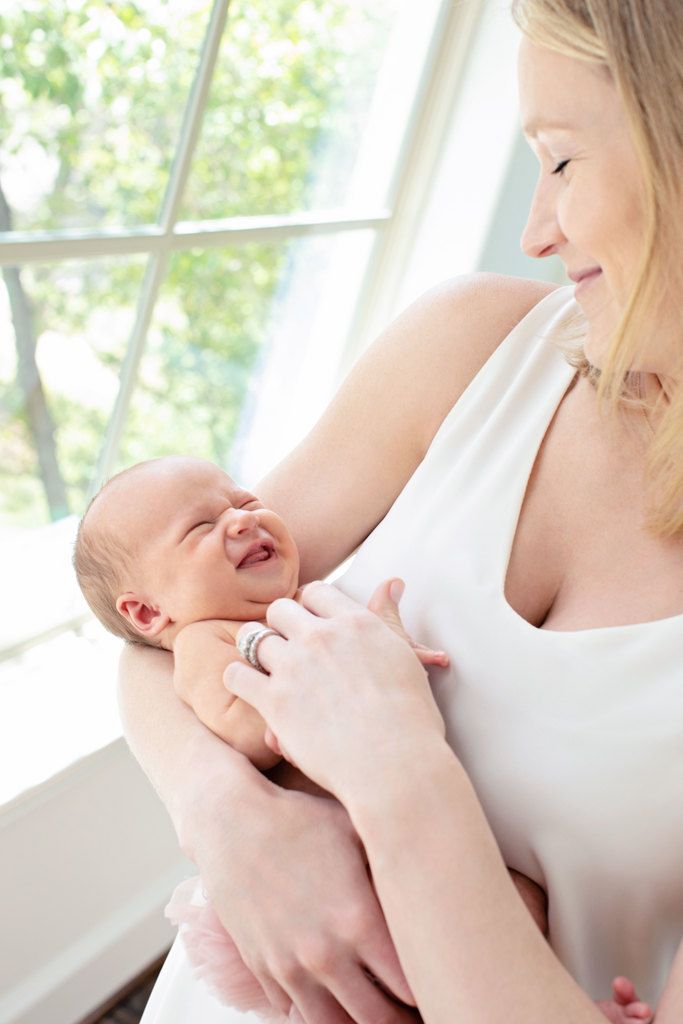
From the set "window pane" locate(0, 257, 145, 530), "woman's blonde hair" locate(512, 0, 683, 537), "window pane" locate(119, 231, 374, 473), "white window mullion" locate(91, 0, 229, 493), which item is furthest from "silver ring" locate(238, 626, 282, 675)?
"window pane" locate(119, 231, 374, 473)

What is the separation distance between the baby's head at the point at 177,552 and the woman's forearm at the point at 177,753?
7 centimetres

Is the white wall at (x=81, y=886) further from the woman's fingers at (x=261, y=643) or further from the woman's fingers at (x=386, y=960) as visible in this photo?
the woman's fingers at (x=386, y=960)

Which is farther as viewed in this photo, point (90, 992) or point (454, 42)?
point (454, 42)

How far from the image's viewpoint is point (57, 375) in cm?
225

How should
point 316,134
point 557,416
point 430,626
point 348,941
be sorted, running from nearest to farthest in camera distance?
point 348,941
point 430,626
point 557,416
point 316,134

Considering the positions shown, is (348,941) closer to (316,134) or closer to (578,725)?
(578,725)

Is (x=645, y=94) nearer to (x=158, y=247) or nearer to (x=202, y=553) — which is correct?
(x=202, y=553)

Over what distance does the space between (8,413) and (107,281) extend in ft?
1.09

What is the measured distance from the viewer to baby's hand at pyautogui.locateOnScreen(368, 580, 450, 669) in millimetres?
1148

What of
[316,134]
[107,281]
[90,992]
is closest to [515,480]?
[107,281]

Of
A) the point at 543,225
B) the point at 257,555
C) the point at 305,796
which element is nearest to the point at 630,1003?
the point at 305,796

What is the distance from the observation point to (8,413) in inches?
85.0

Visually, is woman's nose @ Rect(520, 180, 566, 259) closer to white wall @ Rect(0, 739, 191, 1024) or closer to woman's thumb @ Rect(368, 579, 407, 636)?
woman's thumb @ Rect(368, 579, 407, 636)

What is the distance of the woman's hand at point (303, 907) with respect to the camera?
0.98 metres
